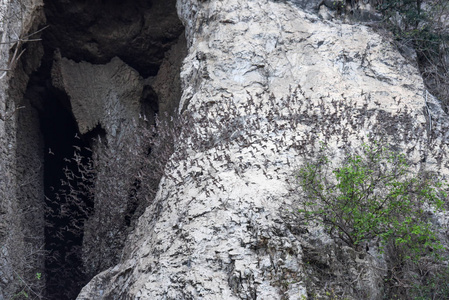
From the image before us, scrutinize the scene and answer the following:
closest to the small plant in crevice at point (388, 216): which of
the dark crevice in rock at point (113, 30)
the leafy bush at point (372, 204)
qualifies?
the leafy bush at point (372, 204)

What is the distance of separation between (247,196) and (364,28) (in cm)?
365

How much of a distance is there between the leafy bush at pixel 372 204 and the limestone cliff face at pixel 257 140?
197mm

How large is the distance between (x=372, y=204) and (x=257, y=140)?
1512 millimetres

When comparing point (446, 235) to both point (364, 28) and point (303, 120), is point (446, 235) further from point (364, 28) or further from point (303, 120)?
point (364, 28)

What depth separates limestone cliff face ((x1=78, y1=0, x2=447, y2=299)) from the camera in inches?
166

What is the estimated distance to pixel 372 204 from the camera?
4.33m

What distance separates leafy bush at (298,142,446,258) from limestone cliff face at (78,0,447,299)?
0.20 m

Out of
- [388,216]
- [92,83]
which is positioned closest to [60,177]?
[92,83]

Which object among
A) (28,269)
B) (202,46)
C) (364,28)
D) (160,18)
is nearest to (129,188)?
(28,269)

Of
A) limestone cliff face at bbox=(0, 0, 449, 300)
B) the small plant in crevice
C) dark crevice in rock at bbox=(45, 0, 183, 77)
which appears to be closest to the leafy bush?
the small plant in crevice

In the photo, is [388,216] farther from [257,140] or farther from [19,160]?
[19,160]

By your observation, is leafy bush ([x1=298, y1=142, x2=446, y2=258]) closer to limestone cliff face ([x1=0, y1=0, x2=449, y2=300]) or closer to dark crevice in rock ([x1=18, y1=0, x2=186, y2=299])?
limestone cliff face ([x1=0, y1=0, x2=449, y2=300])

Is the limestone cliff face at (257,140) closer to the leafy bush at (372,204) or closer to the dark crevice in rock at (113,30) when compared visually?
the leafy bush at (372,204)

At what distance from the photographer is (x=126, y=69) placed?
9.32 metres
